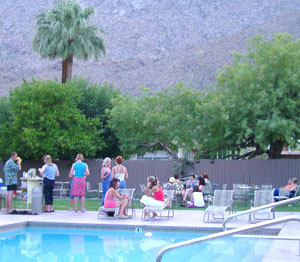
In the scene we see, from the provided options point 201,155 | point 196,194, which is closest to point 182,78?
point 201,155

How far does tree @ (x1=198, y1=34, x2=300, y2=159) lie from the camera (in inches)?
907

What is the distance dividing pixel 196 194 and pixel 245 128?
551 centimetres

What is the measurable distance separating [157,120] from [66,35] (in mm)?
10586

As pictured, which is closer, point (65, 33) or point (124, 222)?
point (124, 222)

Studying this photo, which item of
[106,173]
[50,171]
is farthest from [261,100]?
[50,171]

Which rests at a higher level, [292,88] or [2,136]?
[292,88]

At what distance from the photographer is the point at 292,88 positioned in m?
23.5

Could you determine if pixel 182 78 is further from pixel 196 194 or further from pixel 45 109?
pixel 196 194

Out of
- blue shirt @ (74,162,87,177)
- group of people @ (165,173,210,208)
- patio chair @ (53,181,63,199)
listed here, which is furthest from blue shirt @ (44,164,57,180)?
patio chair @ (53,181,63,199)

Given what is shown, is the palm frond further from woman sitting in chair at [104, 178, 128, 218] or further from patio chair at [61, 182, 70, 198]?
woman sitting in chair at [104, 178, 128, 218]

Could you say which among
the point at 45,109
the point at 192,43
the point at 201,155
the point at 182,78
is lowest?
the point at 201,155

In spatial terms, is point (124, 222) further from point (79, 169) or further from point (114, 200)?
point (79, 169)

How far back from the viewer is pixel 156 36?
125 m

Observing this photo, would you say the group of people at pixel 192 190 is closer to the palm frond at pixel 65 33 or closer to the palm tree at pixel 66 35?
the palm tree at pixel 66 35
